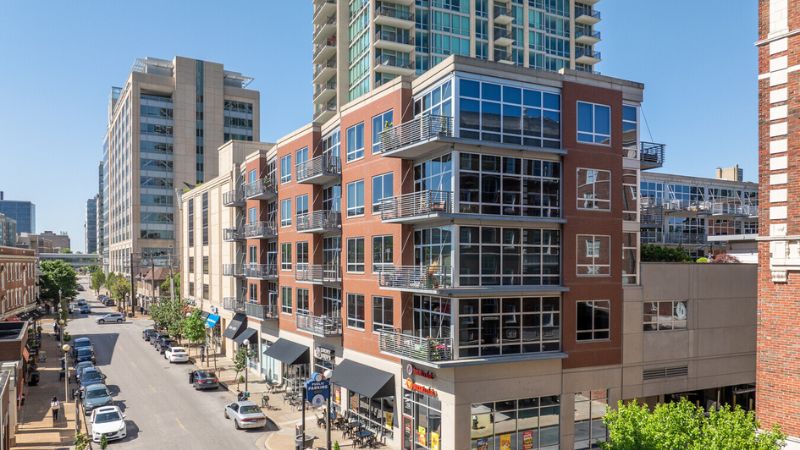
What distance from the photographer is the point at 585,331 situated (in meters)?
26.7

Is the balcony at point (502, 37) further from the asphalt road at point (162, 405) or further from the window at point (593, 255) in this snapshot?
the asphalt road at point (162, 405)

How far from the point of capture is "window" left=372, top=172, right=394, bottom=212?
28094mm

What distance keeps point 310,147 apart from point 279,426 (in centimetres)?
1702

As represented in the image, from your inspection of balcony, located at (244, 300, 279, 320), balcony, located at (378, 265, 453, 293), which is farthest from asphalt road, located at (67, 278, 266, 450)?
balcony, located at (378, 265, 453, 293)

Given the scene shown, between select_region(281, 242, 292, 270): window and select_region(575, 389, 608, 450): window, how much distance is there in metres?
22.0

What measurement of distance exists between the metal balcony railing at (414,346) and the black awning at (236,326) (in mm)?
23903

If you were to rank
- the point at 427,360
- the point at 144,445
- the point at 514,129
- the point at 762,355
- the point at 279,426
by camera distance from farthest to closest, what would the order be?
1. the point at 279,426
2. the point at 144,445
3. the point at 514,129
4. the point at 427,360
5. the point at 762,355

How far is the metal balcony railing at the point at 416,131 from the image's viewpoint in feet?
78.3

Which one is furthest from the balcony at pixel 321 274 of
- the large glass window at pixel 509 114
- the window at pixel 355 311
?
the large glass window at pixel 509 114

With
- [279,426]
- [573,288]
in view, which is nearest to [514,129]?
[573,288]

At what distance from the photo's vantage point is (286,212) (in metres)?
41.1

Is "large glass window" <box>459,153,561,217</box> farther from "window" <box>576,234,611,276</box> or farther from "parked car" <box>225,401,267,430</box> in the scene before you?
"parked car" <box>225,401,267,430</box>

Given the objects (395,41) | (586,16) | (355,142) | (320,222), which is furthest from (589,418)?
(586,16)

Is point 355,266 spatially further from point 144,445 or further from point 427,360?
point 144,445
